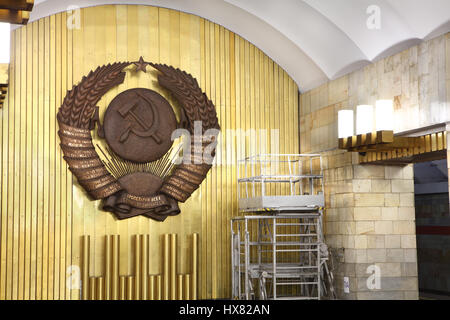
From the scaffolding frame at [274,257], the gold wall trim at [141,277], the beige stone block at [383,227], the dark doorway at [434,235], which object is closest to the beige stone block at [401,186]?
the beige stone block at [383,227]

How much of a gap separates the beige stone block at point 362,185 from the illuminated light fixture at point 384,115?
1.36 metres

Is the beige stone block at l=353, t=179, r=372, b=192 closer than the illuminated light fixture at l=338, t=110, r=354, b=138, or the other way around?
the illuminated light fixture at l=338, t=110, r=354, b=138

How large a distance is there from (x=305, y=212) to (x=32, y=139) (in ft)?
14.3

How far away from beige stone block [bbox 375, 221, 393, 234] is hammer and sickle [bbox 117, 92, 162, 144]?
3594 millimetres

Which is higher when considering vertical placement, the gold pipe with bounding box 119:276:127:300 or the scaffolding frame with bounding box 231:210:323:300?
the scaffolding frame with bounding box 231:210:323:300

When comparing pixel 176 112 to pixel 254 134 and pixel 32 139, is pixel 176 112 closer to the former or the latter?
pixel 254 134

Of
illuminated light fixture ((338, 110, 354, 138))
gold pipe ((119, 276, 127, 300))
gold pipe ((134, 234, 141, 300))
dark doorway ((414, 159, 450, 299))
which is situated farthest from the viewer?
dark doorway ((414, 159, 450, 299))

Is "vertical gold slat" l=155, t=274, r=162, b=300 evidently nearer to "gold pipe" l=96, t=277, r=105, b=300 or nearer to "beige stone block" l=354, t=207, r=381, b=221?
"gold pipe" l=96, t=277, r=105, b=300

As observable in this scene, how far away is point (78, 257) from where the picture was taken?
9164 millimetres

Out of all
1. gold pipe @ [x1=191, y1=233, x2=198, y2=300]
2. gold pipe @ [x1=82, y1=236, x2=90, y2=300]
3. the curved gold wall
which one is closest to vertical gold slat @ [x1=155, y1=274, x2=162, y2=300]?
the curved gold wall

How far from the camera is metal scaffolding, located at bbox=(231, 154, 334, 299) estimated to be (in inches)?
355

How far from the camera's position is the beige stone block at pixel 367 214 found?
29.4 ft

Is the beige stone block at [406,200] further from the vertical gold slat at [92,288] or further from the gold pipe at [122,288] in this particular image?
the vertical gold slat at [92,288]

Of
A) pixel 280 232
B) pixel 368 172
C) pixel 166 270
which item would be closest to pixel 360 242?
pixel 368 172
